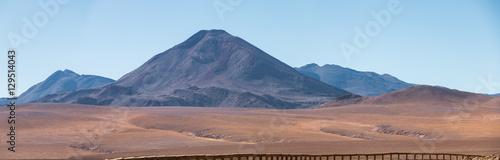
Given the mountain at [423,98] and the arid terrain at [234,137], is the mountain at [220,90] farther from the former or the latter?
the arid terrain at [234,137]

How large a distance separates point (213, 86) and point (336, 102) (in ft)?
160

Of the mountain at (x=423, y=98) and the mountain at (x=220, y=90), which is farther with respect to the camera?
the mountain at (x=220, y=90)

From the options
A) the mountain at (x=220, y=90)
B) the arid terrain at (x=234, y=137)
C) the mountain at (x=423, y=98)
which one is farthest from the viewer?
the mountain at (x=220, y=90)

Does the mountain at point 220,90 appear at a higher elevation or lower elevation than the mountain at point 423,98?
higher

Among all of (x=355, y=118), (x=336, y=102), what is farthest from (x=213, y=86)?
(x=355, y=118)

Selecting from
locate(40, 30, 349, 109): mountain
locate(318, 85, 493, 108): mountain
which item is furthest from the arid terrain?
locate(40, 30, 349, 109): mountain

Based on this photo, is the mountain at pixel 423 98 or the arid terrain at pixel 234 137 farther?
the mountain at pixel 423 98

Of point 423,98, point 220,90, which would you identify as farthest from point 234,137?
point 220,90

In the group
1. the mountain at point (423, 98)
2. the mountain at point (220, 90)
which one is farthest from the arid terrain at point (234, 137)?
the mountain at point (220, 90)

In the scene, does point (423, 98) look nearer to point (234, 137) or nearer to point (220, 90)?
point (220, 90)

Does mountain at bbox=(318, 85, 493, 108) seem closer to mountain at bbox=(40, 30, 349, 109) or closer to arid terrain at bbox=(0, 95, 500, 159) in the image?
mountain at bbox=(40, 30, 349, 109)

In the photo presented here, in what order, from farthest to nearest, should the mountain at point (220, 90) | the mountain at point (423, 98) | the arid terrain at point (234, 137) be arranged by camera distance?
the mountain at point (220, 90) → the mountain at point (423, 98) → the arid terrain at point (234, 137)

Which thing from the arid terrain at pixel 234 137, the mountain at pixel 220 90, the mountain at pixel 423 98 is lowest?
the arid terrain at pixel 234 137

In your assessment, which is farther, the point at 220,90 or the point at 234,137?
the point at 220,90
